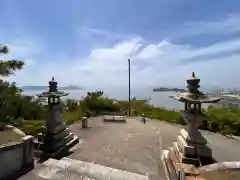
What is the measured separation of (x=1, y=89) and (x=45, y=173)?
940 centimetres

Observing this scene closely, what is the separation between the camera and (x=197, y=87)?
9.72 metres

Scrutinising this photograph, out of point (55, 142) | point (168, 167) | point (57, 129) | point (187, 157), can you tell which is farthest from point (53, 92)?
point (187, 157)

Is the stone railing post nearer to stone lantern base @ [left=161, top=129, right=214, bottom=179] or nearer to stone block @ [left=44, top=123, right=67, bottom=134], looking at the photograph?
stone block @ [left=44, top=123, right=67, bottom=134]

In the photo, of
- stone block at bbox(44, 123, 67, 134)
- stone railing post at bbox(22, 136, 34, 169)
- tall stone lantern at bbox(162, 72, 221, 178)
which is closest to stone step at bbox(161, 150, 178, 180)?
tall stone lantern at bbox(162, 72, 221, 178)

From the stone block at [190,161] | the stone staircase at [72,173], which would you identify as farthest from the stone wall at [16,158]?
the stone block at [190,161]

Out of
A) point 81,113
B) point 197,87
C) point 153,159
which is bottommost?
point 153,159

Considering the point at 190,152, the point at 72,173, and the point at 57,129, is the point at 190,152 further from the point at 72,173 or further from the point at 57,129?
the point at 57,129

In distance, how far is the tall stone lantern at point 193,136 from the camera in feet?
30.3

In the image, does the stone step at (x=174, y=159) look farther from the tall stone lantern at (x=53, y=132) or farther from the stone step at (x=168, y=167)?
the tall stone lantern at (x=53, y=132)

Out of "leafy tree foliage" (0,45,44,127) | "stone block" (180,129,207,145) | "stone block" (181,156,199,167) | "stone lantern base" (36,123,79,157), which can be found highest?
"leafy tree foliage" (0,45,44,127)

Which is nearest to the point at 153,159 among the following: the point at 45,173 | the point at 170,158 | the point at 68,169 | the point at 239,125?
the point at 170,158

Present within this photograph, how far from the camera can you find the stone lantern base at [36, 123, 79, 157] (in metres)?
11.0

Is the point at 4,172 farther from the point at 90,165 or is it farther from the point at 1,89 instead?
the point at 1,89

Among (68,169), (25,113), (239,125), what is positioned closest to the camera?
(68,169)
